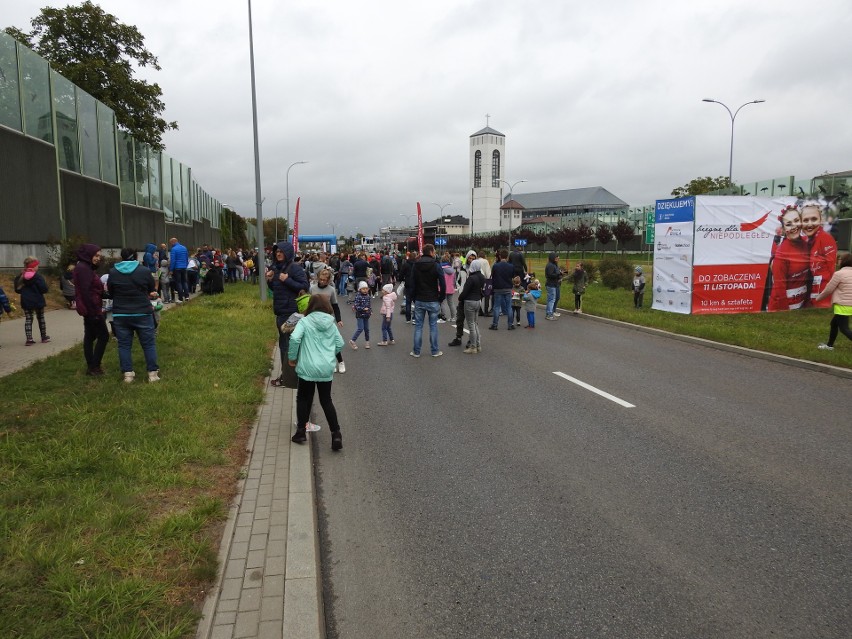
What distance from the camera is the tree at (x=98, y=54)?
104 ft

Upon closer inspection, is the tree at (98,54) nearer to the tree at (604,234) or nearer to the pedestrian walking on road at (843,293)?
the pedestrian walking on road at (843,293)

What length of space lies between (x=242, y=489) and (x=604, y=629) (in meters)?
2.85

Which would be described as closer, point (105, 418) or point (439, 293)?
point (105, 418)

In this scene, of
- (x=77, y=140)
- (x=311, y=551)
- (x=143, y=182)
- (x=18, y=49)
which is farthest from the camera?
(x=143, y=182)

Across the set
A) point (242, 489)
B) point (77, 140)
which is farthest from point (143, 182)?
point (242, 489)

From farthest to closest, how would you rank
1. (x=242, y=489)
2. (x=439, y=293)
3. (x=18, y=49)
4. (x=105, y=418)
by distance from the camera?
(x=18, y=49)
(x=439, y=293)
(x=105, y=418)
(x=242, y=489)

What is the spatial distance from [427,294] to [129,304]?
519 cm

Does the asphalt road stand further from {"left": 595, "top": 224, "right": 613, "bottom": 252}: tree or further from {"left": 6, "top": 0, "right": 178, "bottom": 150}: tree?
{"left": 595, "top": 224, "right": 613, "bottom": 252}: tree

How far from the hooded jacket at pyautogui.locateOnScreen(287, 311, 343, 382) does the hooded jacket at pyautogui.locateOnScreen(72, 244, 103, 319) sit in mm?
3966

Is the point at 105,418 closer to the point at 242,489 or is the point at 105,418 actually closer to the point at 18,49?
the point at 242,489

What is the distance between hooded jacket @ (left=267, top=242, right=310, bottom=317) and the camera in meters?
8.09

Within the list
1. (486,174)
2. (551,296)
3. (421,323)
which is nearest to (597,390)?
(421,323)

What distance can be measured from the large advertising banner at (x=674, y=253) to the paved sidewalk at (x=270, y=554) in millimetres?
13067

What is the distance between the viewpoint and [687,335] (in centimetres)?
1280
